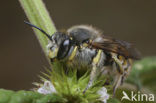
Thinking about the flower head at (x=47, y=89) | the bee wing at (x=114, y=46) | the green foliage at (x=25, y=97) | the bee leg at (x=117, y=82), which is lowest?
the green foliage at (x=25, y=97)

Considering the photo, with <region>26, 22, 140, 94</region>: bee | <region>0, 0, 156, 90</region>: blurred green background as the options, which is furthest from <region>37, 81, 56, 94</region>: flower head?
<region>0, 0, 156, 90</region>: blurred green background

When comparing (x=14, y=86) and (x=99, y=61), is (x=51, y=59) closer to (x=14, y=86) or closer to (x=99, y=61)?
(x=99, y=61)

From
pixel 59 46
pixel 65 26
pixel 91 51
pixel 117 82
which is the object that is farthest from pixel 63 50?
pixel 65 26

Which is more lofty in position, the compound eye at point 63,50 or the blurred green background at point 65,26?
the blurred green background at point 65,26

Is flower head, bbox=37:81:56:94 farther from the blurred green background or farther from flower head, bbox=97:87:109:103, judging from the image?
the blurred green background

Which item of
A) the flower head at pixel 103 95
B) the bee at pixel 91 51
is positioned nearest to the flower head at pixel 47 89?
the bee at pixel 91 51

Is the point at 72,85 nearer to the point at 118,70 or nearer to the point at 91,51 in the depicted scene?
the point at 91,51

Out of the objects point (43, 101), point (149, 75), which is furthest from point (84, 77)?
point (149, 75)

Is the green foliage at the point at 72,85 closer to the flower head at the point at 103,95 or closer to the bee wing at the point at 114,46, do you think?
the flower head at the point at 103,95
